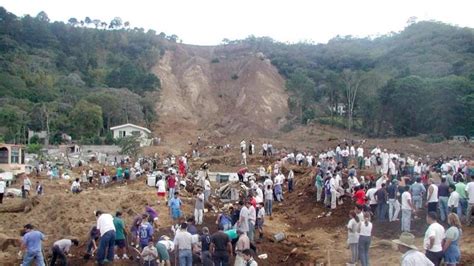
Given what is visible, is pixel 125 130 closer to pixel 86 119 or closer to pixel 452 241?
pixel 86 119

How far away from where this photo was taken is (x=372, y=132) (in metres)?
59.6

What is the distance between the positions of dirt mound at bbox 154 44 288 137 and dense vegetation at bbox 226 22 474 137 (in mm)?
5242

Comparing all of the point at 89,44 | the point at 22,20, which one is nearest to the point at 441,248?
the point at 89,44

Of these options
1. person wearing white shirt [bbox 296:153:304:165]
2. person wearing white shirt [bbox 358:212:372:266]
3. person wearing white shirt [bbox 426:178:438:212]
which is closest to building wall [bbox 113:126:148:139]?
person wearing white shirt [bbox 296:153:304:165]

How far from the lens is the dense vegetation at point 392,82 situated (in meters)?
52.4

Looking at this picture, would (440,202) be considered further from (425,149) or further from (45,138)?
(45,138)

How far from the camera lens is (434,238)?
9.34 m

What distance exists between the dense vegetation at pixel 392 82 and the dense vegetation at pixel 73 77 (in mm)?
22613

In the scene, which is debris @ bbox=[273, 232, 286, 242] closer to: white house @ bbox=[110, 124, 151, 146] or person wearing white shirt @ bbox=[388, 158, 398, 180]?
person wearing white shirt @ bbox=[388, 158, 398, 180]

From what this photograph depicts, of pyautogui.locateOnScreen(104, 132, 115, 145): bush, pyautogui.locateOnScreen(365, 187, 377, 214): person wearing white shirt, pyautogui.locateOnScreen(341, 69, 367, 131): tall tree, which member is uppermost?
pyautogui.locateOnScreen(341, 69, 367, 131): tall tree

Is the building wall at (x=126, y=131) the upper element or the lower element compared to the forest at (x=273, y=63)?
lower

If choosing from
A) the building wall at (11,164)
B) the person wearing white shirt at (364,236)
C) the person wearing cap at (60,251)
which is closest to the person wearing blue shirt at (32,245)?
the person wearing cap at (60,251)

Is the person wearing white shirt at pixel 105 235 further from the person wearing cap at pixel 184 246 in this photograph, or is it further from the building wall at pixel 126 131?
the building wall at pixel 126 131

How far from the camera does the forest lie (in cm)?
5409
